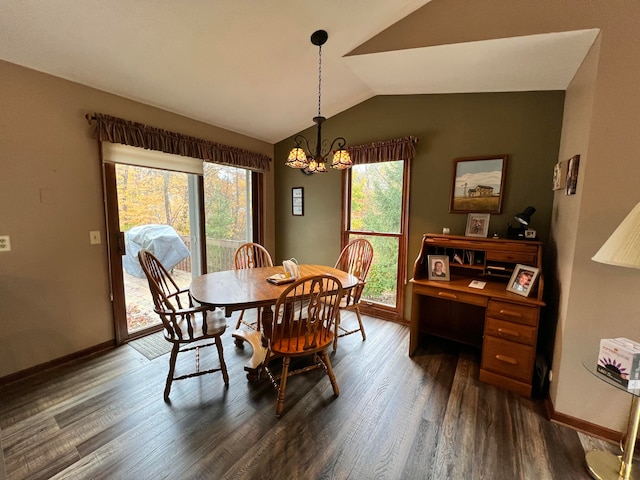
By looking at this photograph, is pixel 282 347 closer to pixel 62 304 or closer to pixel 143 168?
pixel 62 304

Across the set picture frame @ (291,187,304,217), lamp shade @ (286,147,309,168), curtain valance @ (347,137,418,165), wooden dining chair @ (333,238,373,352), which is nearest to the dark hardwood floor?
wooden dining chair @ (333,238,373,352)

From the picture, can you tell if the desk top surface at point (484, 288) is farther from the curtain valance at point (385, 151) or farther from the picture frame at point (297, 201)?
the picture frame at point (297, 201)

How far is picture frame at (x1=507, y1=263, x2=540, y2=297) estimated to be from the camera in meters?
2.04

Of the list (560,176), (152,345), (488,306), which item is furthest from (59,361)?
(560,176)

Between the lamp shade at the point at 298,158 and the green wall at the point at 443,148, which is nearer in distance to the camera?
the lamp shade at the point at 298,158

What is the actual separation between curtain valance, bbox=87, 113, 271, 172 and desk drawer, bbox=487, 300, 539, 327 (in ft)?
10.4

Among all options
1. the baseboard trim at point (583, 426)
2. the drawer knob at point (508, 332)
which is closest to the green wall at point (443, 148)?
the drawer knob at point (508, 332)

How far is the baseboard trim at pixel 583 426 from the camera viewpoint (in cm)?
161

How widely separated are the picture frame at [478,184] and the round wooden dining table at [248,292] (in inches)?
57.2

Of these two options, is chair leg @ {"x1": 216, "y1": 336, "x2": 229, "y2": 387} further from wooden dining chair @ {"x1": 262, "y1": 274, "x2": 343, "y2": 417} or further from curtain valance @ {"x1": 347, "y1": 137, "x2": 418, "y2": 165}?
curtain valance @ {"x1": 347, "y1": 137, "x2": 418, "y2": 165}

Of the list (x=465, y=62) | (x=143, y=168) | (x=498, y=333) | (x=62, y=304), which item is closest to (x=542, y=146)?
(x=465, y=62)

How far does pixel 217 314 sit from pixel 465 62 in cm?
285

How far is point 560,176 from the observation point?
2.05 metres

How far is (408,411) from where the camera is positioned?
1.83 metres
